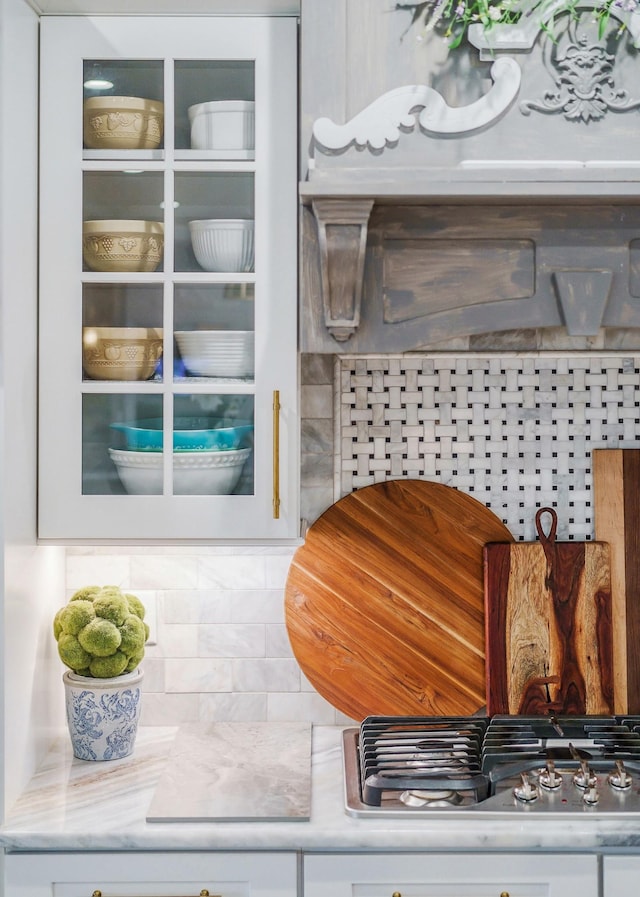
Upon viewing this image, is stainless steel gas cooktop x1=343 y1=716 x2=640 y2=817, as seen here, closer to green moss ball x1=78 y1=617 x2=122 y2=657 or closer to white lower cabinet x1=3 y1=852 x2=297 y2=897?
white lower cabinet x1=3 y1=852 x2=297 y2=897

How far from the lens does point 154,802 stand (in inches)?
57.9

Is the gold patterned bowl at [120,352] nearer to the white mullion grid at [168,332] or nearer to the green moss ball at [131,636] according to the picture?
the white mullion grid at [168,332]

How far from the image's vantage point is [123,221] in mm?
1596

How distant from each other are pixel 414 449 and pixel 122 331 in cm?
67

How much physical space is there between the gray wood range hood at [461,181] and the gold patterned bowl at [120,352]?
0.29 m

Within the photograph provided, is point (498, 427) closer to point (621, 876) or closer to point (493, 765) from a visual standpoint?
point (493, 765)

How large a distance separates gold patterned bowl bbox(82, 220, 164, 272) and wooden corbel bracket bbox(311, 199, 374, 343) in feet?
1.08

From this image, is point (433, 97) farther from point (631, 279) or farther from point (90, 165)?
point (90, 165)

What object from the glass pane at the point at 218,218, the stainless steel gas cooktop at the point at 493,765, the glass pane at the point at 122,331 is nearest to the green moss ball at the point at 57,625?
the glass pane at the point at 122,331

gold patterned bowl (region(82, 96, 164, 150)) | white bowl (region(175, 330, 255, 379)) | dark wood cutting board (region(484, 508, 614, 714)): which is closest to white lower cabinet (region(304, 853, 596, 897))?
dark wood cutting board (region(484, 508, 614, 714))

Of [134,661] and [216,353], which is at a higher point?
[216,353]

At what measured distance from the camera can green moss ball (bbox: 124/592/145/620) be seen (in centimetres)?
174

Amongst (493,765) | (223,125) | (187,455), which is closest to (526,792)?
(493,765)

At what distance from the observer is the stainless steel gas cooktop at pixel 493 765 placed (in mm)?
1458
